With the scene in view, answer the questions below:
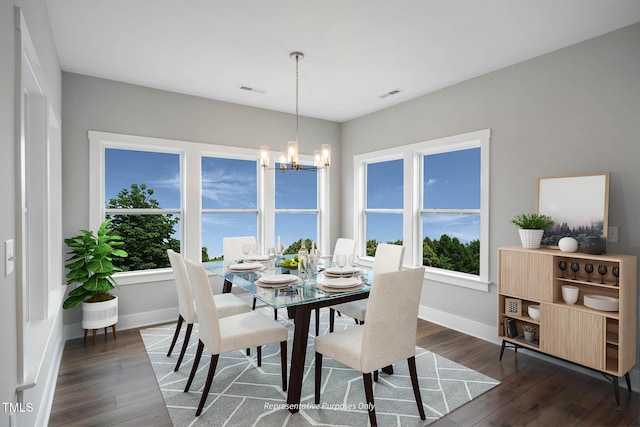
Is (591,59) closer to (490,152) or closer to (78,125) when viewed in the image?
(490,152)

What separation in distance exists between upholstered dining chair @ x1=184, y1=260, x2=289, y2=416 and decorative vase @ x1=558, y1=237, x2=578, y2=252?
2.31 meters

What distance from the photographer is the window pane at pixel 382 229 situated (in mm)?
4921

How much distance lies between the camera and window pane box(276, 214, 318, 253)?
5507 mm

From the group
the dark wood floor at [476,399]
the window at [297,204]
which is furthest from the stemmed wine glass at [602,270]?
the window at [297,204]

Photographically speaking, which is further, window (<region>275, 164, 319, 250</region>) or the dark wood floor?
window (<region>275, 164, 319, 250</region>)

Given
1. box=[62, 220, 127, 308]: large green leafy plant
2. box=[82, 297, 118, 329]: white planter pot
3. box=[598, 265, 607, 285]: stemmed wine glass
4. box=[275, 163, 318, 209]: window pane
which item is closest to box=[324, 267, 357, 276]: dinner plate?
box=[598, 265, 607, 285]: stemmed wine glass

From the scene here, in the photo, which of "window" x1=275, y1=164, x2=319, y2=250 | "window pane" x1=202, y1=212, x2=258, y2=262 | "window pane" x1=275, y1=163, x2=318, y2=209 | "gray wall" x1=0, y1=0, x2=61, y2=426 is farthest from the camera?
"window pane" x1=275, y1=163, x2=318, y2=209

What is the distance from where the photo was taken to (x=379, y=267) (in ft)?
12.0

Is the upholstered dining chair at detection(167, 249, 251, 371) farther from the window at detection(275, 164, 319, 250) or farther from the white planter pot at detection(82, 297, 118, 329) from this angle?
the window at detection(275, 164, 319, 250)

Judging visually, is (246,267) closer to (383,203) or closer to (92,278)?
(92,278)

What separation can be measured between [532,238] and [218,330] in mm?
2665

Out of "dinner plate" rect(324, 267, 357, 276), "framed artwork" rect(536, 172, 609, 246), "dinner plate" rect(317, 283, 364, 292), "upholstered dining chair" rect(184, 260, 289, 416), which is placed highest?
"framed artwork" rect(536, 172, 609, 246)

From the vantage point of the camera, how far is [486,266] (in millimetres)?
3691

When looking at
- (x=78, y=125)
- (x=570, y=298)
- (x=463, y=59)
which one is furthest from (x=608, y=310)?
(x=78, y=125)
